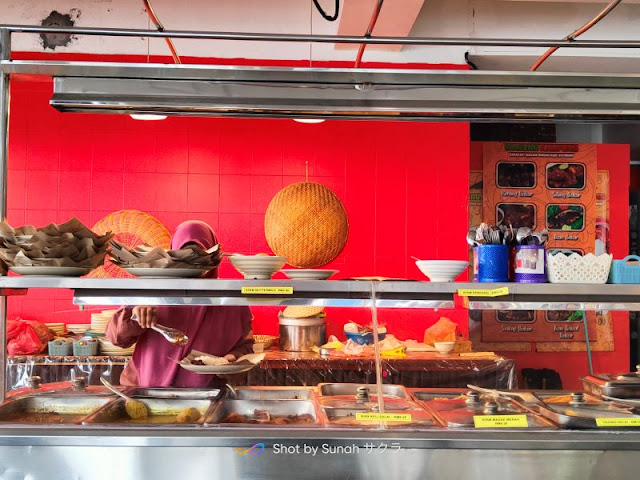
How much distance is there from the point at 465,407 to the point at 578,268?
27.3 inches

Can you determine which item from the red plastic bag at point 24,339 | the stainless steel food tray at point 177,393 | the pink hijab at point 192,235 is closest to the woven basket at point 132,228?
the red plastic bag at point 24,339

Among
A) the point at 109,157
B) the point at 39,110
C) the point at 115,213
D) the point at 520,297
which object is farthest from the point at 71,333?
the point at 520,297

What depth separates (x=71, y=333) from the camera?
5578 mm

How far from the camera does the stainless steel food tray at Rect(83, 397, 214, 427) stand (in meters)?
2.52

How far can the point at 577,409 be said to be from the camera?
259cm

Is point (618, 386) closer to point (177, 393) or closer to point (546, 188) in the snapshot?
point (177, 393)

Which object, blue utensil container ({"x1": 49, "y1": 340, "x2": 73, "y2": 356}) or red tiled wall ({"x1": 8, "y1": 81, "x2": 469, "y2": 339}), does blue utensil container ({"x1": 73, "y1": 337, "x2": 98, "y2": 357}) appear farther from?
red tiled wall ({"x1": 8, "y1": 81, "x2": 469, "y2": 339})

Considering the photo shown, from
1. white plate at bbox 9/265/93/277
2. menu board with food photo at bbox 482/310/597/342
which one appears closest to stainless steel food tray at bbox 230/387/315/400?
white plate at bbox 9/265/93/277

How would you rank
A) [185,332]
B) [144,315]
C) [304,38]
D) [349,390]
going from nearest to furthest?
1. [304,38]
2. [349,390]
3. [144,315]
4. [185,332]

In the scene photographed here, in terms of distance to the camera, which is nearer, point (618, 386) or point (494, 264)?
point (494, 264)

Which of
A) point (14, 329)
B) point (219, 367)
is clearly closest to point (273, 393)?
point (219, 367)

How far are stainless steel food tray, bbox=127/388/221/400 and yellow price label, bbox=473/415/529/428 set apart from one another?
1.07 m

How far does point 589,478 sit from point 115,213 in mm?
4577

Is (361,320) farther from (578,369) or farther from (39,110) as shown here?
(39,110)
